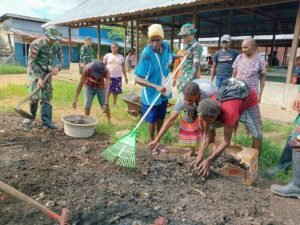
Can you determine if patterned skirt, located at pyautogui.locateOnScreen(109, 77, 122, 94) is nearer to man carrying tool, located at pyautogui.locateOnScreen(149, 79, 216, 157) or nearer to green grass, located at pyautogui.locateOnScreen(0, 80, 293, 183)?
green grass, located at pyautogui.locateOnScreen(0, 80, 293, 183)

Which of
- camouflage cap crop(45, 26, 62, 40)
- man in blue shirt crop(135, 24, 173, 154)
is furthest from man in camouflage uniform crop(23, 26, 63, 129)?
man in blue shirt crop(135, 24, 173, 154)

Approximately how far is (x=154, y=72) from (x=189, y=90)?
1.00 metres

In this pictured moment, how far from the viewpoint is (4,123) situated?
5.00 meters

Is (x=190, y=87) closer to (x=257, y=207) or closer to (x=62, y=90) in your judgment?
(x=257, y=207)

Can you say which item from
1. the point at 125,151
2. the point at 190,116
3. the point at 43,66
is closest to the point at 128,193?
the point at 125,151

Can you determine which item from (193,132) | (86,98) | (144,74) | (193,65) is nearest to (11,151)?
(86,98)

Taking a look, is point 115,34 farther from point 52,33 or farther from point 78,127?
point 78,127

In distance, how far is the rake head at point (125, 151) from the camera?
3.05m

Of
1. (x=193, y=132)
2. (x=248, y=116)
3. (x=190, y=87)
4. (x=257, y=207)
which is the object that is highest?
(x=190, y=87)

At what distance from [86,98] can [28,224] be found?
9.46ft

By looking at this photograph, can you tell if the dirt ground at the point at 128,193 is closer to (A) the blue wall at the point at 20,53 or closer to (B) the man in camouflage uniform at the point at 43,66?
(B) the man in camouflage uniform at the point at 43,66

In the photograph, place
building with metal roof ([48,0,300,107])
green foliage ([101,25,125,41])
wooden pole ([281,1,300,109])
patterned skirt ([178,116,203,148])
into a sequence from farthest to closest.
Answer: green foliage ([101,25,125,41]) → building with metal roof ([48,0,300,107]) → wooden pole ([281,1,300,109]) → patterned skirt ([178,116,203,148])

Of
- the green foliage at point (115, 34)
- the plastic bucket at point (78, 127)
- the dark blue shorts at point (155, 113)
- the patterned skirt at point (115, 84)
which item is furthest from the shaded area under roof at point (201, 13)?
the green foliage at point (115, 34)

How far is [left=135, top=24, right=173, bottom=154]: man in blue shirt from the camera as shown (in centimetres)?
352
